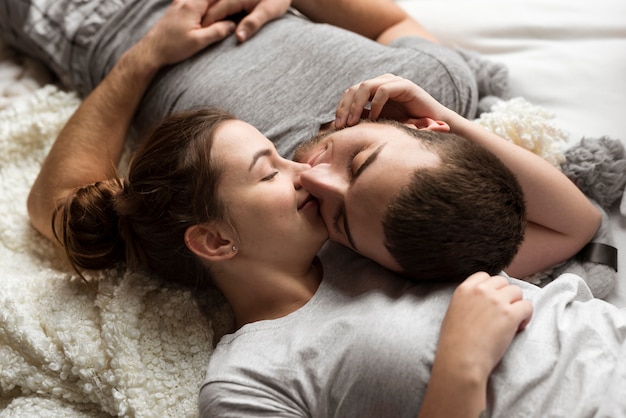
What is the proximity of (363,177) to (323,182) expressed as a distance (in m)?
0.07

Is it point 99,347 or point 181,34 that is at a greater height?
point 181,34

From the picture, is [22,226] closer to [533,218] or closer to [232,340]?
[232,340]

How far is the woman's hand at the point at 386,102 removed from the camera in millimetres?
1240

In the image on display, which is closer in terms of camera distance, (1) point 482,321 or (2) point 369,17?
(1) point 482,321

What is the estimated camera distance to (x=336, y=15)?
168 centimetres

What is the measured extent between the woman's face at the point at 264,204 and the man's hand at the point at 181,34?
394mm

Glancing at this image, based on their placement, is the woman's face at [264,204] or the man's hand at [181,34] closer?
the woman's face at [264,204]

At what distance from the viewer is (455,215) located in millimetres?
1058

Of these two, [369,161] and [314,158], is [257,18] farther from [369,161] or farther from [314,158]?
[369,161]

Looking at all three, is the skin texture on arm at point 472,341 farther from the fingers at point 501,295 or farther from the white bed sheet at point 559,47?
the white bed sheet at point 559,47

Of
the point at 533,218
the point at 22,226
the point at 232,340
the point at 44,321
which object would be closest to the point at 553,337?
the point at 533,218

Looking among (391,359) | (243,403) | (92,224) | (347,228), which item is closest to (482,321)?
(391,359)

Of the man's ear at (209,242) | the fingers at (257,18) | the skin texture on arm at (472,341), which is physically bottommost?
the man's ear at (209,242)

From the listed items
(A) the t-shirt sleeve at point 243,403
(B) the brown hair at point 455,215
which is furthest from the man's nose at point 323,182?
(A) the t-shirt sleeve at point 243,403
